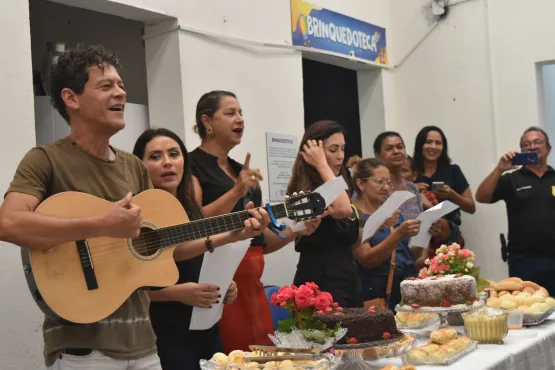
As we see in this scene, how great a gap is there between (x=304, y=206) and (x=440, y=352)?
65 centimetres

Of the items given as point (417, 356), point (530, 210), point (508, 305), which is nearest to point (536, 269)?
point (530, 210)

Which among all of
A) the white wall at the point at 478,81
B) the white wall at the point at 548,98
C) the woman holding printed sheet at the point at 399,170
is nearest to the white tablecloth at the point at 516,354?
the woman holding printed sheet at the point at 399,170

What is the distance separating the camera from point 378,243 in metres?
3.97

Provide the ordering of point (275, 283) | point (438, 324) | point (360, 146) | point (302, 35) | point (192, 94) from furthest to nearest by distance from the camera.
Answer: point (360, 146) → point (302, 35) → point (275, 283) → point (192, 94) → point (438, 324)

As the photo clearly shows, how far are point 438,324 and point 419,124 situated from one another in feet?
12.4

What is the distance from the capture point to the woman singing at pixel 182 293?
255cm

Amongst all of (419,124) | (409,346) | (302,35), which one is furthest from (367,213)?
(419,124)

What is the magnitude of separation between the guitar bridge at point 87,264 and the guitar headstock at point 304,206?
2.41 ft

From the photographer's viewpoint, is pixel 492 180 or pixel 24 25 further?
pixel 492 180

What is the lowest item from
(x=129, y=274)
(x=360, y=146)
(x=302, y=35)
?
(x=129, y=274)

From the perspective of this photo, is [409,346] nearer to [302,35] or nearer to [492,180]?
[492,180]

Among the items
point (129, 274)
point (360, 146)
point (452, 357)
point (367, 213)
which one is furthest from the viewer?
point (360, 146)

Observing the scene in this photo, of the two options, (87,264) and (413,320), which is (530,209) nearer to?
(413,320)

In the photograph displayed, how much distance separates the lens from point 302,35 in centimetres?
566
